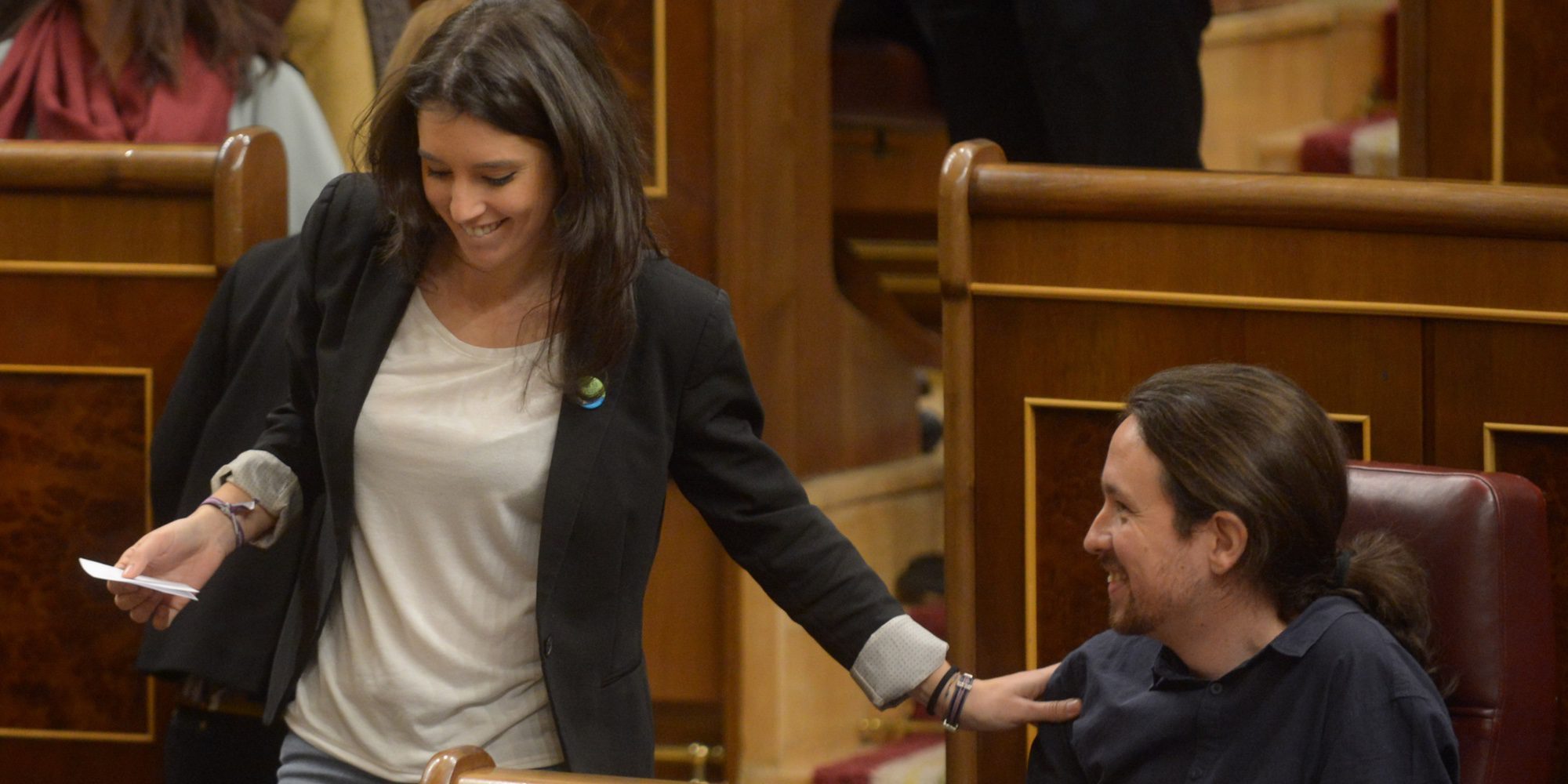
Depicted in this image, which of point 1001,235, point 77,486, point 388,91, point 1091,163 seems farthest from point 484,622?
point 1091,163

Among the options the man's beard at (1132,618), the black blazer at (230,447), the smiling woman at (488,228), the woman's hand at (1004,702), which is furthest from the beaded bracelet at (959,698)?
the black blazer at (230,447)

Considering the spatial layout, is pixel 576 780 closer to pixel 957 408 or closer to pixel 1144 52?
pixel 957 408

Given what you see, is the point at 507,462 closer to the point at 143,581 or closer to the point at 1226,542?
Answer: the point at 143,581

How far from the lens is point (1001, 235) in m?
2.23

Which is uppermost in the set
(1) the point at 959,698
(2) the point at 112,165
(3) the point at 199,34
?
(3) the point at 199,34

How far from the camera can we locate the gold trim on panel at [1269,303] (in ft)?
6.64

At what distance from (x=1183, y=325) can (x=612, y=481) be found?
783 millimetres

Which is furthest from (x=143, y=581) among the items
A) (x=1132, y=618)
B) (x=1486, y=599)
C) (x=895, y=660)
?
(x=1486, y=599)

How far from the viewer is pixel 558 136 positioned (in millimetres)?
1627

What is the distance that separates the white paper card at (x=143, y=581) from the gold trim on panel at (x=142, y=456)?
2.66 feet

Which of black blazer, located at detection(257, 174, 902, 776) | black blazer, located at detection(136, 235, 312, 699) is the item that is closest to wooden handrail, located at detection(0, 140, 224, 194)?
black blazer, located at detection(136, 235, 312, 699)

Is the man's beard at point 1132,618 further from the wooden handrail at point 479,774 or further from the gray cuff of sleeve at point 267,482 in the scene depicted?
A: the gray cuff of sleeve at point 267,482

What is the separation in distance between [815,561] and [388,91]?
59cm

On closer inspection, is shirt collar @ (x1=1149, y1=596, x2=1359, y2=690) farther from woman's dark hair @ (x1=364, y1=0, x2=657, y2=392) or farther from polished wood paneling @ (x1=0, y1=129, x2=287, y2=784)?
polished wood paneling @ (x1=0, y1=129, x2=287, y2=784)
